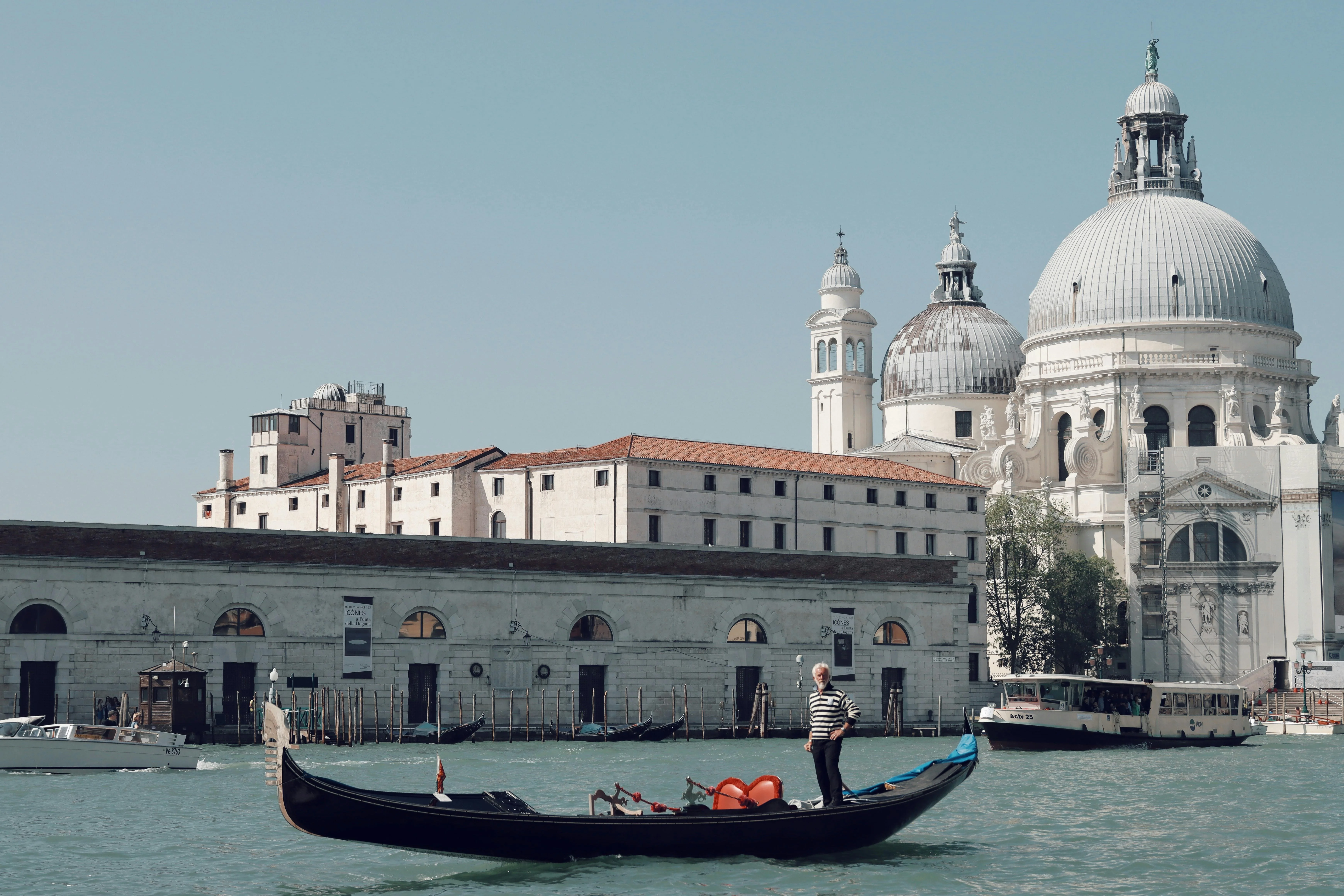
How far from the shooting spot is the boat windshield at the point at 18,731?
35.0m

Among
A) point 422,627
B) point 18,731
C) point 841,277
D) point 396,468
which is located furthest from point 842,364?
point 18,731

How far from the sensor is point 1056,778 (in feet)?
123

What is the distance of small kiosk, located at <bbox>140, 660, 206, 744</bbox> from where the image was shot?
4191cm

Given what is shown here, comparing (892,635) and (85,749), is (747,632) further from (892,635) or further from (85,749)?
(85,749)

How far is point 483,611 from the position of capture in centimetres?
Answer: 4853

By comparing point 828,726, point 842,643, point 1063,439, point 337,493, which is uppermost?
point 1063,439

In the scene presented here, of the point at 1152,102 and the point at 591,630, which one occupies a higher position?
the point at 1152,102

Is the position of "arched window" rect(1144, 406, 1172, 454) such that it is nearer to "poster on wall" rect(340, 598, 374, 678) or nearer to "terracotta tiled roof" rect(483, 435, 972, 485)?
"terracotta tiled roof" rect(483, 435, 972, 485)

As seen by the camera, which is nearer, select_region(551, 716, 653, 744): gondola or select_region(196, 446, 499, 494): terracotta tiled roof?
select_region(551, 716, 653, 744): gondola

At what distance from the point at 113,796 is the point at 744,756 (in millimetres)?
16205

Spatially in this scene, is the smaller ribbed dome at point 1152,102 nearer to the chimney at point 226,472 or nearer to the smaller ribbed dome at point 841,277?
the smaller ribbed dome at point 841,277

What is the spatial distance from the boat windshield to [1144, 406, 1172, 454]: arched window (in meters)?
50.5

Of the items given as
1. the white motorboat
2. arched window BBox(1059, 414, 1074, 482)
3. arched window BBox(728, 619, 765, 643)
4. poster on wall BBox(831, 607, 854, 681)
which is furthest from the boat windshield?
arched window BBox(1059, 414, 1074, 482)

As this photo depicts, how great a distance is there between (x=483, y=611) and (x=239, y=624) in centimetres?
639
